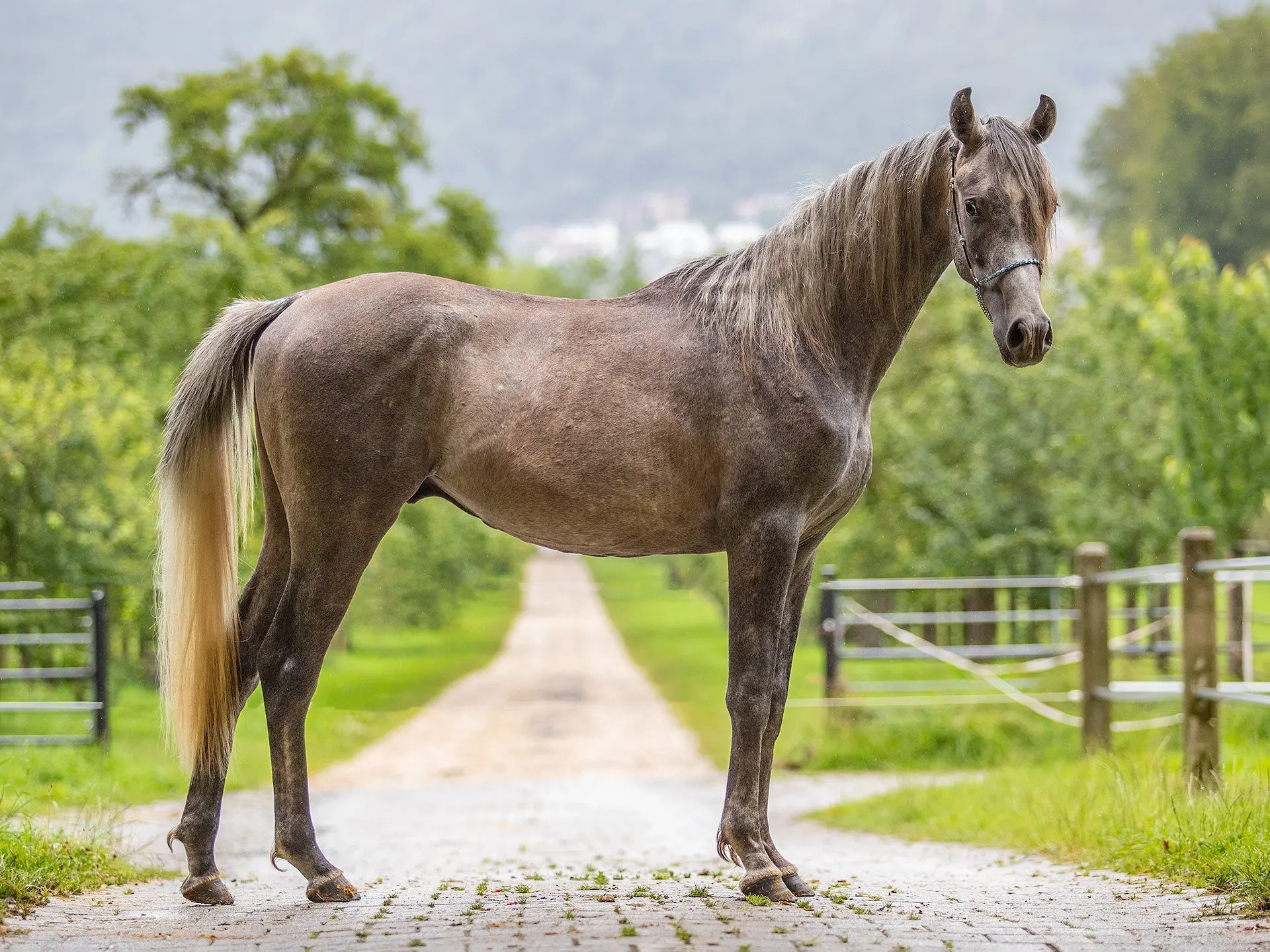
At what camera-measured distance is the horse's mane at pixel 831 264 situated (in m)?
4.02

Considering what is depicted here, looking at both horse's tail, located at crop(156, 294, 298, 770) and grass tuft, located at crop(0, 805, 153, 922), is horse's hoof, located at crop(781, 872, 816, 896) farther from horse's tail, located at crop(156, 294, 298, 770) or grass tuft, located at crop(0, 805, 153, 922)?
grass tuft, located at crop(0, 805, 153, 922)

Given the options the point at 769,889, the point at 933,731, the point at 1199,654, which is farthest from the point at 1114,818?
the point at 933,731

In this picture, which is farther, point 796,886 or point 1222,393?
point 1222,393

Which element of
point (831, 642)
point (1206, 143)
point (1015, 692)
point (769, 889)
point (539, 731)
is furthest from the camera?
point (1206, 143)

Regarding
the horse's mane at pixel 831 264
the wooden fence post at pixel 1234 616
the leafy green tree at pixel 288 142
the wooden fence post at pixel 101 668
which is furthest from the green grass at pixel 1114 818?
the leafy green tree at pixel 288 142

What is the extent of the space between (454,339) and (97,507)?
9547 mm

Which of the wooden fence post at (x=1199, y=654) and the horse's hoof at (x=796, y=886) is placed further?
the wooden fence post at (x=1199, y=654)

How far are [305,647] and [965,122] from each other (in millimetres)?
2768

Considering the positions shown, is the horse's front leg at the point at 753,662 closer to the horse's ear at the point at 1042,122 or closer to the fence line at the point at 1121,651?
the horse's ear at the point at 1042,122

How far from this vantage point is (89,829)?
4945 mm

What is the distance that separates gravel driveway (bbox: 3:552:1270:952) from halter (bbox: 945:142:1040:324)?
1918mm

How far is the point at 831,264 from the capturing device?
4133 millimetres

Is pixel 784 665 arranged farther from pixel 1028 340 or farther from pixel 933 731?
pixel 933 731

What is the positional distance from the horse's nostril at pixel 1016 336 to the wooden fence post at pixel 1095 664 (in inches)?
223
